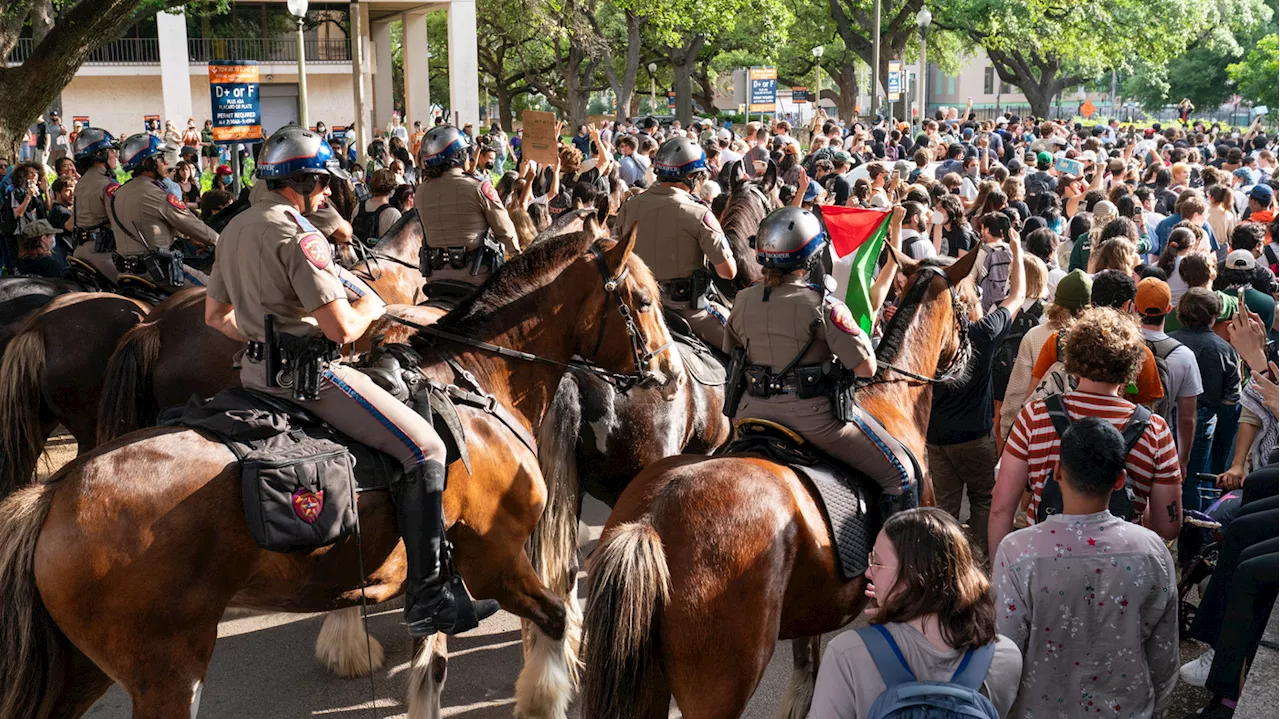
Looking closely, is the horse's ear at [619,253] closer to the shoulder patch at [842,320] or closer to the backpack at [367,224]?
the shoulder patch at [842,320]

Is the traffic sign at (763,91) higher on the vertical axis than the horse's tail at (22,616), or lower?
higher

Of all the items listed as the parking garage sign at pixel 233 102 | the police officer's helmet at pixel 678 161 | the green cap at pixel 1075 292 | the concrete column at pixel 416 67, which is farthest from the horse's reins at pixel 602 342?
the concrete column at pixel 416 67

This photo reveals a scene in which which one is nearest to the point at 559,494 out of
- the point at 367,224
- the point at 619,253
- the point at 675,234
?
the point at 619,253

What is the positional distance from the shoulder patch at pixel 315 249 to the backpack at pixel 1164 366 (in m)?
4.56

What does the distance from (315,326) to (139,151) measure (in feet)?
19.6

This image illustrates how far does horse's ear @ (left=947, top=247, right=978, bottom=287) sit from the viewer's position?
6.23 meters

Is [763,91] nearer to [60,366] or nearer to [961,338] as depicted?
[60,366]

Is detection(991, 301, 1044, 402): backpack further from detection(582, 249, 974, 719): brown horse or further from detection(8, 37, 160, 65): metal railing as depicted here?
detection(8, 37, 160, 65): metal railing

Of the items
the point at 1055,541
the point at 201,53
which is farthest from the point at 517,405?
the point at 201,53

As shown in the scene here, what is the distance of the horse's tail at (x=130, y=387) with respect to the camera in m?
6.74

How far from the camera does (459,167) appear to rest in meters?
9.34

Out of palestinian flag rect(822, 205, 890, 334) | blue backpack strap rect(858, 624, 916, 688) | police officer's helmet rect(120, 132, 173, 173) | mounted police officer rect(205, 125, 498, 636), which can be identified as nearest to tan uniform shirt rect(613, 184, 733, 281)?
palestinian flag rect(822, 205, 890, 334)

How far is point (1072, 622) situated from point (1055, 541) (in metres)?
0.27

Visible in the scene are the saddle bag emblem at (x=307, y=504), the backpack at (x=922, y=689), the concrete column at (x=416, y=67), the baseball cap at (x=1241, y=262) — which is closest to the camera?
the backpack at (x=922, y=689)
